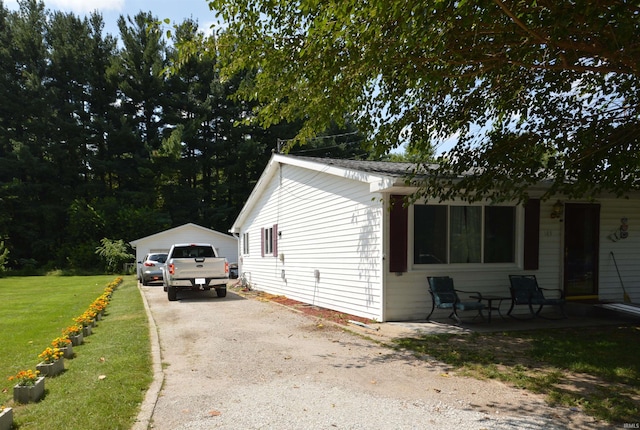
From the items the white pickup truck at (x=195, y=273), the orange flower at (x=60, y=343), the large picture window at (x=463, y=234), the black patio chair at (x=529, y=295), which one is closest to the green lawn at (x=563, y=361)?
the black patio chair at (x=529, y=295)

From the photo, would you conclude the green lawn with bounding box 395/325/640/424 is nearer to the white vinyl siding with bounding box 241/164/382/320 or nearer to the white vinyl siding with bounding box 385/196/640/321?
the white vinyl siding with bounding box 385/196/640/321

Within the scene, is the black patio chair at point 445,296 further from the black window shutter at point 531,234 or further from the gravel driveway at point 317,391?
the gravel driveway at point 317,391

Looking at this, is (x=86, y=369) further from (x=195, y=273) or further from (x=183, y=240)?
(x=183, y=240)

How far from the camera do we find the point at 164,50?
136 feet

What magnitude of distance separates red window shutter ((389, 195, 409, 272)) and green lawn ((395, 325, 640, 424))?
1669 mm

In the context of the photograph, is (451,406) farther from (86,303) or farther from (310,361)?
(86,303)

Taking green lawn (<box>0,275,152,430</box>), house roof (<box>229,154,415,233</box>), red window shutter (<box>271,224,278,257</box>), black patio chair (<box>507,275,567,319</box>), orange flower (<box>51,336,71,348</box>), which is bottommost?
green lawn (<box>0,275,152,430</box>)

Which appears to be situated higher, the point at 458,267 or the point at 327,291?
the point at 458,267

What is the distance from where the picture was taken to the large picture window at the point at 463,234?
9242 millimetres

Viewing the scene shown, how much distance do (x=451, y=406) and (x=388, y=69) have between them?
479 centimetres

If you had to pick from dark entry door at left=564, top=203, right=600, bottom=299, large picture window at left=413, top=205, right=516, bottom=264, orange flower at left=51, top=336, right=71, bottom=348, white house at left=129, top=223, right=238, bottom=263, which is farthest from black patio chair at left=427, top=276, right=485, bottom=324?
white house at left=129, top=223, right=238, bottom=263

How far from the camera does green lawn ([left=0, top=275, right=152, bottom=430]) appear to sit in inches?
161

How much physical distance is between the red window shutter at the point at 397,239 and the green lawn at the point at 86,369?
15.8 ft

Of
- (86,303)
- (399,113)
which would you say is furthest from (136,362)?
(86,303)
